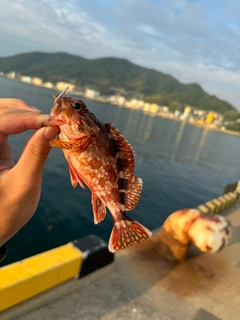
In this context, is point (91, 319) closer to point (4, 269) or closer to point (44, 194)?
point (4, 269)

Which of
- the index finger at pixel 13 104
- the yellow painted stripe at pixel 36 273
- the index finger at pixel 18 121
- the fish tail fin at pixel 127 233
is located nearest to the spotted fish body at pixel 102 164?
the fish tail fin at pixel 127 233

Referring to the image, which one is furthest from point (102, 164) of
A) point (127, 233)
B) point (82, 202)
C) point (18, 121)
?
point (82, 202)

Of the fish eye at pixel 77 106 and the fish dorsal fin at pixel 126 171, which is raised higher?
the fish eye at pixel 77 106

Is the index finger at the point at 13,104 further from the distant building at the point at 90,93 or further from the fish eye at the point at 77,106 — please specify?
the distant building at the point at 90,93

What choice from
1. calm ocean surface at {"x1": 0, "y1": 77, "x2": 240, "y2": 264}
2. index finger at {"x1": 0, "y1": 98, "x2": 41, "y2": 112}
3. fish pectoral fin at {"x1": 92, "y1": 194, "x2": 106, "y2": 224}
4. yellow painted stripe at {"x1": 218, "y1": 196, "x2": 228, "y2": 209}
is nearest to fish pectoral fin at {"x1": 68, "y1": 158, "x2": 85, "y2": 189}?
fish pectoral fin at {"x1": 92, "y1": 194, "x2": 106, "y2": 224}

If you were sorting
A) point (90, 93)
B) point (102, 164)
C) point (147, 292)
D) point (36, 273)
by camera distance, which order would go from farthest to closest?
point (90, 93) < point (147, 292) < point (36, 273) < point (102, 164)

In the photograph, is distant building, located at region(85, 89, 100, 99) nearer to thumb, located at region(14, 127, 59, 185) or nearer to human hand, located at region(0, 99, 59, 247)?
human hand, located at region(0, 99, 59, 247)

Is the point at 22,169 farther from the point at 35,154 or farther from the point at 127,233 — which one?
the point at 127,233
